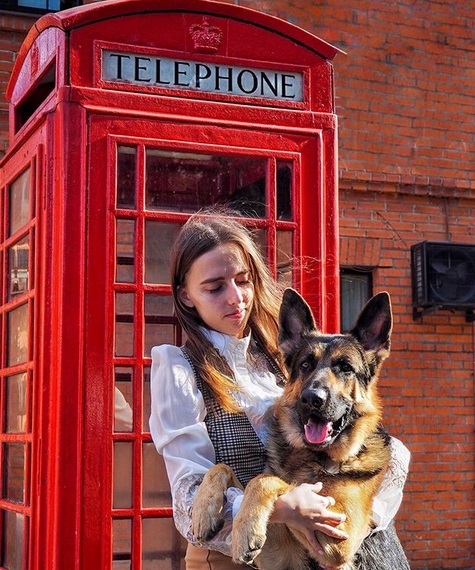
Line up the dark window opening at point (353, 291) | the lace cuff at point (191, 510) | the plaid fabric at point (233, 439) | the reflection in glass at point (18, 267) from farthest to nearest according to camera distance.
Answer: the dark window opening at point (353, 291)
the reflection in glass at point (18, 267)
the plaid fabric at point (233, 439)
the lace cuff at point (191, 510)

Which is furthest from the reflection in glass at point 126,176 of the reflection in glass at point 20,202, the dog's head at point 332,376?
Result: the dog's head at point 332,376

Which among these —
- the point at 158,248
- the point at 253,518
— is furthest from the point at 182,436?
the point at 158,248

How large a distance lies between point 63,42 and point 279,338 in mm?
1315

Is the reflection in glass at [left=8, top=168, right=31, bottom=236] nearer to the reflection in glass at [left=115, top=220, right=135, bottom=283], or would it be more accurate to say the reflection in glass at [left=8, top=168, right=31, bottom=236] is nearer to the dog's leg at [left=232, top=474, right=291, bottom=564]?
the reflection in glass at [left=115, top=220, right=135, bottom=283]

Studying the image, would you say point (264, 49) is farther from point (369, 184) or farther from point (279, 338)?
point (369, 184)

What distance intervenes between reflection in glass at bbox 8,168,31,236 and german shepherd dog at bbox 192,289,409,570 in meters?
1.28

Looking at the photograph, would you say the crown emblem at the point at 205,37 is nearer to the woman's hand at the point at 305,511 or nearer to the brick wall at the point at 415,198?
the woman's hand at the point at 305,511

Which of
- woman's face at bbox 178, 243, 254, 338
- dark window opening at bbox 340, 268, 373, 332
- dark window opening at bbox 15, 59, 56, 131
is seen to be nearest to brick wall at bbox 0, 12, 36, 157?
dark window opening at bbox 15, 59, 56, 131

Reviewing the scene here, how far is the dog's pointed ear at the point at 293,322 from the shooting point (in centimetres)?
285

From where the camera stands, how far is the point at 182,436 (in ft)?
8.45

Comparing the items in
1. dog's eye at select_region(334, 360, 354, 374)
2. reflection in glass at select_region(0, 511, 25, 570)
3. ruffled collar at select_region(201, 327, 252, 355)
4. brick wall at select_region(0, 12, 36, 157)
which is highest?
brick wall at select_region(0, 12, 36, 157)

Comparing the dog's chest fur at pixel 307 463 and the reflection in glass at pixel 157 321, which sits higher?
the reflection in glass at pixel 157 321

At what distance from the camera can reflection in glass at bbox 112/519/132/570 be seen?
10.4 feet

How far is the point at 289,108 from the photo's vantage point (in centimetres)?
354
